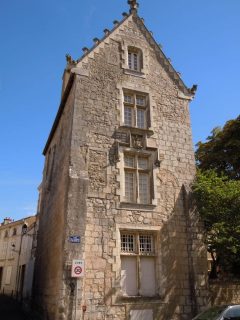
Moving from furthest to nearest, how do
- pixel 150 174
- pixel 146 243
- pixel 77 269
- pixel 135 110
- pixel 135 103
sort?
pixel 135 103 → pixel 135 110 → pixel 150 174 → pixel 146 243 → pixel 77 269

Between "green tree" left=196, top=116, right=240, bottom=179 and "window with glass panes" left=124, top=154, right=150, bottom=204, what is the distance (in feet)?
23.8

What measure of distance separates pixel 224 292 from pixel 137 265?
348 centimetres

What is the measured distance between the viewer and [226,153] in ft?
→ 60.3

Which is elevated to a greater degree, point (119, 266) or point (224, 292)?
point (119, 266)

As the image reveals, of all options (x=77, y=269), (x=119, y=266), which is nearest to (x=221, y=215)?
(x=119, y=266)

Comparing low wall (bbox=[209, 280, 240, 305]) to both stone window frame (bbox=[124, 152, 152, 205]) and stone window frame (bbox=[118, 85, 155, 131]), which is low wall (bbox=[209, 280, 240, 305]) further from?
stone window frame (bbox=[118, 85, 155, 131])

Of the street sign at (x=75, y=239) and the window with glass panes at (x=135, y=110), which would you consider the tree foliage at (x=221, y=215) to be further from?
the street sign at (x=75, y=239)

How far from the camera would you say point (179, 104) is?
14023mm

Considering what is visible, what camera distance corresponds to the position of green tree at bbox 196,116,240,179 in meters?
17.8

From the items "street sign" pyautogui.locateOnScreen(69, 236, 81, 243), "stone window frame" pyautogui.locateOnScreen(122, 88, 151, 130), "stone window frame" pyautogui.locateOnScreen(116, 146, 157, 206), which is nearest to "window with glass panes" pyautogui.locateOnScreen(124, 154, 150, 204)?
"stone window frame" pyautogui.locateOnScreen(116, 146, 157, 206)

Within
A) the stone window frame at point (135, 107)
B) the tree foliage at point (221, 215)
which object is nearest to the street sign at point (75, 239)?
the tree foliage at point (221, 215)

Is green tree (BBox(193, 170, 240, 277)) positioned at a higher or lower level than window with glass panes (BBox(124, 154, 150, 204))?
lower

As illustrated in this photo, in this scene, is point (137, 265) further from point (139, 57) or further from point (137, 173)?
point (139, 57)

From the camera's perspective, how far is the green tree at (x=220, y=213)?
10805 mm
